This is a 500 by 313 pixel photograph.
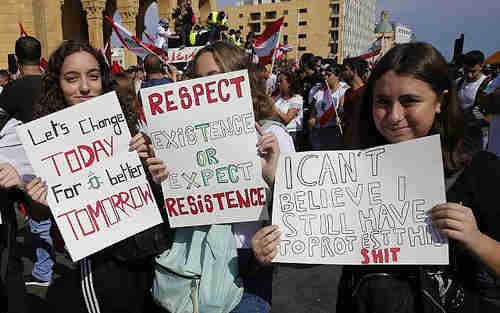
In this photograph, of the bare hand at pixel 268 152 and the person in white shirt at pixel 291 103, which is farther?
the person in white shirt at pixel 291 103

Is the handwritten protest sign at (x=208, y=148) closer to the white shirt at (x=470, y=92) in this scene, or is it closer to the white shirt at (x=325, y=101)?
the white shirt at (x=325, y=101)

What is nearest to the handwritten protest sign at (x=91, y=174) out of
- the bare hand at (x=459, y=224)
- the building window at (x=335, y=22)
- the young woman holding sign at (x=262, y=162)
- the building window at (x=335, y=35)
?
the young woman holding sign at (x=262, y=162)

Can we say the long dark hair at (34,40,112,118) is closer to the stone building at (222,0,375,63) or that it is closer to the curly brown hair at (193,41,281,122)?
the curly brown hair at (193,41,281,122)

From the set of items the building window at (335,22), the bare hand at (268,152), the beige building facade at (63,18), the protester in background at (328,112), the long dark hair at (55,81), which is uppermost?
the building window at (335,22)

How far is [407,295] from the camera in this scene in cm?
131

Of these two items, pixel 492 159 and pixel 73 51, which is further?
pixel 73 51

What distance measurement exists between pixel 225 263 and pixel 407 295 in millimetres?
748

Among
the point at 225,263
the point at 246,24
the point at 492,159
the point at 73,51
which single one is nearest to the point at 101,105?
the point at 73,51

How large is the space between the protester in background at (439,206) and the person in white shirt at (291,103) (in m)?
4.97

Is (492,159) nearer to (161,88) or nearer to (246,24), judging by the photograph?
(161,88)

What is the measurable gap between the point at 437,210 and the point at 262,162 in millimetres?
782

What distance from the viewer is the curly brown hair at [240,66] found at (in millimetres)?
1940

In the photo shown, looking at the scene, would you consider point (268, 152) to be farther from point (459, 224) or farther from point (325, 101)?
point (325, 101)

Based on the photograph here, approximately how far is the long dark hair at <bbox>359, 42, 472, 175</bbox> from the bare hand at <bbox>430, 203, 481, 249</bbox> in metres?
0.20
